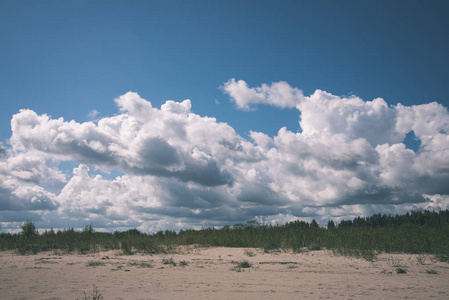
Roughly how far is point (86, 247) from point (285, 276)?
520 inches

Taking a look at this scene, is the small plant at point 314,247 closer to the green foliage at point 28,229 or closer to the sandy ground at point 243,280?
the sandy ground at point 243,280

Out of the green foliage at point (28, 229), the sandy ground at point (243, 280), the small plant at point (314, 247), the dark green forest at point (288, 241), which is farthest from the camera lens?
the green foliage at point (28, 229)

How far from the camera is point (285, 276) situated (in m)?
9.65

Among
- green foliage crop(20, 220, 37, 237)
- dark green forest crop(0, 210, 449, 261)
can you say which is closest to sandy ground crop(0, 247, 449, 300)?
dark green forest crop(0, 210, 449, 261)

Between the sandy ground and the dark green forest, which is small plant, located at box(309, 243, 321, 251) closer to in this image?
the dark green forest

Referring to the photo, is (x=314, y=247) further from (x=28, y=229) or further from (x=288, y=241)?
(x=28, y=229)

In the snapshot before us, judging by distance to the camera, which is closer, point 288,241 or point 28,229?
point 288,241

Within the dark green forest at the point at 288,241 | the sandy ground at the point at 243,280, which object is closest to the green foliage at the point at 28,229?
the dark green forest at the point at 288,241

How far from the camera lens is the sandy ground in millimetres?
6971

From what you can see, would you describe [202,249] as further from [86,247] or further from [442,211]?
[442,211]

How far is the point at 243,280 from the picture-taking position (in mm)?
8930

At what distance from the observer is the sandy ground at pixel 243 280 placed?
6.97 metres

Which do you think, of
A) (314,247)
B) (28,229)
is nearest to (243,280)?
(314,247)

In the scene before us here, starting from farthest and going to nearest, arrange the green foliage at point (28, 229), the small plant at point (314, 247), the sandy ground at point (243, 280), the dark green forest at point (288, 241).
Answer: the green foliage at point (28, 229), the small plant at point (314, 247), the dark green forest at point (288, 241), the sandy ground at point (243, 280)
